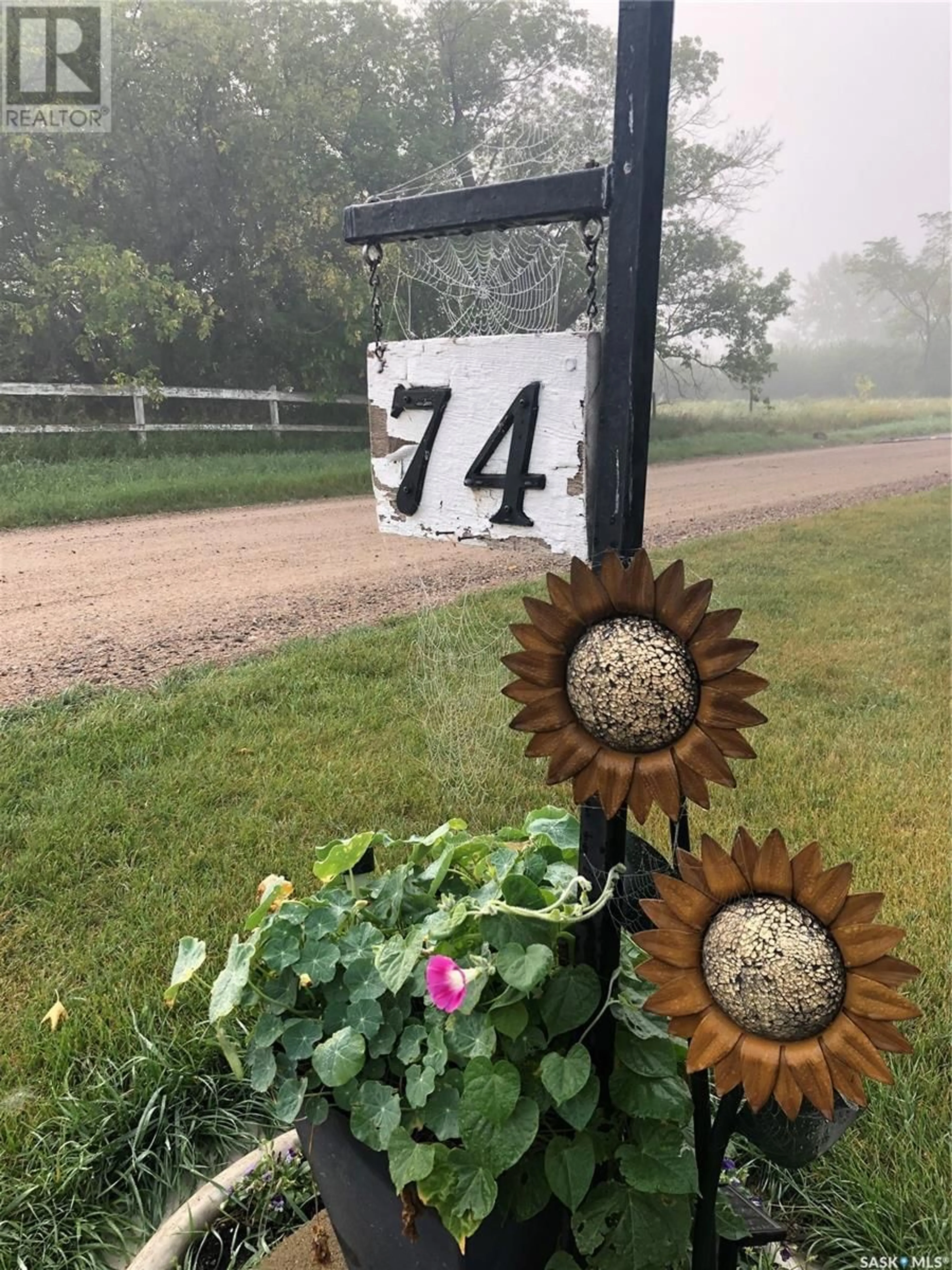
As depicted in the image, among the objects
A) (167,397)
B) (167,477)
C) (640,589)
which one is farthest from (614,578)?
(167,397)

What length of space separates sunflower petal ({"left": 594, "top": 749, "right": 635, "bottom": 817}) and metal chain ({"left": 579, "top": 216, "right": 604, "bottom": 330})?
0.43 meters

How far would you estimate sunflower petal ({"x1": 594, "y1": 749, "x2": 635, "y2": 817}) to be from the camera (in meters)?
0.75

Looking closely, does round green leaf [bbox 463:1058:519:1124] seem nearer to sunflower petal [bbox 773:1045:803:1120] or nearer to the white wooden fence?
sunflower petal [bbox 773:1045:803:1120]

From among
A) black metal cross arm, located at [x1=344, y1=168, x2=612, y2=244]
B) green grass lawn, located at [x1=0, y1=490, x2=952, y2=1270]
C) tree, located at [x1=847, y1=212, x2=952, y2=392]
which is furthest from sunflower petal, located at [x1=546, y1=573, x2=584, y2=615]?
tree, located at [x1=847, y1=212, x2=952, y2=392]

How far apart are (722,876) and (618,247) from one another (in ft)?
1.82

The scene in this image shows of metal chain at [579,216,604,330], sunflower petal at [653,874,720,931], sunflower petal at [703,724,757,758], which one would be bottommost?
sunflower petal at [653,874,720,931]

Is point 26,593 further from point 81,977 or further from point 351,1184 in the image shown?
point 351,1184

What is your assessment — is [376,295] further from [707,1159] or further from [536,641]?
[707,1159]

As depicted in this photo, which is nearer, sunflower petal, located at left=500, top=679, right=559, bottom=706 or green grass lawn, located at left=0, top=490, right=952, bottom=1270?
sunflower petal, located at left=500, top=679, right=559, bottom=706

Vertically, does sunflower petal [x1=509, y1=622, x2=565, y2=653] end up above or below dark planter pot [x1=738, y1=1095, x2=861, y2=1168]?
above

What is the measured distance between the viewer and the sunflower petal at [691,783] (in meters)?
0.72

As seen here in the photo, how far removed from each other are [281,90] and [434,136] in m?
2.14

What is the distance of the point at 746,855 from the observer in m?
0.72

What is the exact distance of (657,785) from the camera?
736mm
